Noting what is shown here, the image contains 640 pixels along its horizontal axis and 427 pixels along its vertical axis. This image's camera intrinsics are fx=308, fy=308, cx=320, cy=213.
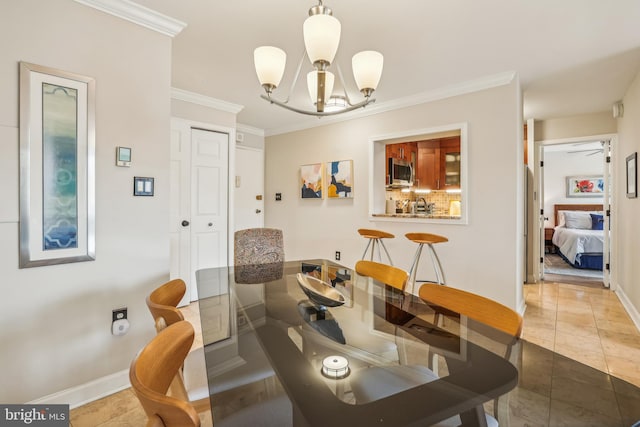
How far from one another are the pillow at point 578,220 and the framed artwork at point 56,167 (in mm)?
8536

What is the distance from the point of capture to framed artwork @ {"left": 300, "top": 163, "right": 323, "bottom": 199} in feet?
15.1

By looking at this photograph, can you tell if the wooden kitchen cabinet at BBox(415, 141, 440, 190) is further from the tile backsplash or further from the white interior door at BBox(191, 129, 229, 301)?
the white interior door at BBox(191, 129, 229, 301)

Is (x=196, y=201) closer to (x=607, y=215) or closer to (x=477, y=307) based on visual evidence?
(x=477, y=307)

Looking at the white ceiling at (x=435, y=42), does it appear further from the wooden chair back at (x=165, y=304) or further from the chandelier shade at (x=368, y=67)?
the wooden chair back at (x=165, y=304)

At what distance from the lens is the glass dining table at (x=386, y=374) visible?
0.77m

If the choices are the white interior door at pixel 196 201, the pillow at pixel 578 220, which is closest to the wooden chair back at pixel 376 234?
the white interior door at pixel 196 201

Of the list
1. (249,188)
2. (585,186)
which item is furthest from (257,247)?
(585,186)

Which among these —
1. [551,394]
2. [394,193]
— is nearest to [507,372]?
[551,394]

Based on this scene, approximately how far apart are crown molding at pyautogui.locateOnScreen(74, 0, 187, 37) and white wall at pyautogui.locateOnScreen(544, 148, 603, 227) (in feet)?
27.9

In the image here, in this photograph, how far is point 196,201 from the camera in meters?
3.64

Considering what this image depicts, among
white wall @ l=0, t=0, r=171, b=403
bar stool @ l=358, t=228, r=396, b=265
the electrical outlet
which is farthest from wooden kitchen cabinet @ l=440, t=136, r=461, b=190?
the electrical outlet

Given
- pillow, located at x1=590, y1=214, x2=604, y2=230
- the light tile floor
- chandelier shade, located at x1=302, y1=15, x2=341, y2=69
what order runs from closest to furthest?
chandelier shade, located at x1=302, y1=15, x2=341, y2=69, the light tile floor, pillow, located at x1=590, y1=214, x2=604, y2=230

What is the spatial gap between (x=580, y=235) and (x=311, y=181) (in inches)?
195

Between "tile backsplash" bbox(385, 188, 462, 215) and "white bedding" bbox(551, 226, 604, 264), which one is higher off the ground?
"tile backsplash" bbox(385, 188, 462, 215)
